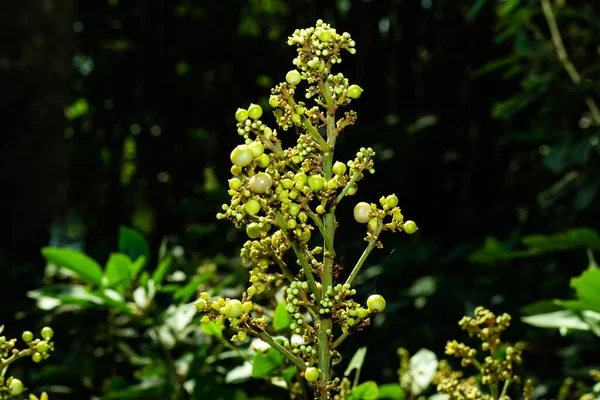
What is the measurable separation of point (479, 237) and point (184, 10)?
226cm

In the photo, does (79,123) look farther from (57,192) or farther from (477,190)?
(477,190)

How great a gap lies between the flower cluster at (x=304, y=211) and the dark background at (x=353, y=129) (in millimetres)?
1462

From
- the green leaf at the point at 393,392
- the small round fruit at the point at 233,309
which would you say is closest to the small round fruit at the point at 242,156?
the small round fruit at the point at 233,309

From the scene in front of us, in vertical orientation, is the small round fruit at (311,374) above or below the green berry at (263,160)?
below

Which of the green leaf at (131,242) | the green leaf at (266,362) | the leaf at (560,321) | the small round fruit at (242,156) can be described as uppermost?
the green leaf at (131,242)

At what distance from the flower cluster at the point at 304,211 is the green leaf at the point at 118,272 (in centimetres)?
80

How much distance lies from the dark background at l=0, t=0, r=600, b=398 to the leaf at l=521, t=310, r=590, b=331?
33.1 inches

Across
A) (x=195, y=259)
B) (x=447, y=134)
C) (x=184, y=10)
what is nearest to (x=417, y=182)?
(x=447, y=134)

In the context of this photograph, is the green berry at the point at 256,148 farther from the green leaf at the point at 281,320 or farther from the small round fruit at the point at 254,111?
the green leaf at the point at 281,320

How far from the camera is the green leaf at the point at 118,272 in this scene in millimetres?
1438

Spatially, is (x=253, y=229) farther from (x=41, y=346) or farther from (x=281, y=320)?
(x=281, y=320)

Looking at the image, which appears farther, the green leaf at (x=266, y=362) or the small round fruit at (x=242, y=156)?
the green leaf at (x=266, y=362)

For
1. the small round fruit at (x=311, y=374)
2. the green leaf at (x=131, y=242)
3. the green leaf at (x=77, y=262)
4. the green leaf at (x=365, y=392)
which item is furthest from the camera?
the green leaf at (x=131, y=242)

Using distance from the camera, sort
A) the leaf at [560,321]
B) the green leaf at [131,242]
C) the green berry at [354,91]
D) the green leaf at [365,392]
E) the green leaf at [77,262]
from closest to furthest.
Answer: the green berry at [354,91] → the green leaf at [365,392] → the leaf at [560,321] → the green leaf at [77,262] → the green leaf at [131,242]
